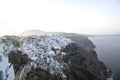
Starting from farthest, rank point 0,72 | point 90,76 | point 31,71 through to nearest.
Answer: point 90,76 < point 31,71 < point 0,72

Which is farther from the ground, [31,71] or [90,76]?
[31,71]

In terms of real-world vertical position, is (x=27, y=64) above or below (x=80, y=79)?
above

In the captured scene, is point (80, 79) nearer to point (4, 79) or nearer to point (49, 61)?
point (49, 61)

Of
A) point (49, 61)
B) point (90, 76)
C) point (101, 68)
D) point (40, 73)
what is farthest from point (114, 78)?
point (40, 73)

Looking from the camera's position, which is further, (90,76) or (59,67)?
(90,76)

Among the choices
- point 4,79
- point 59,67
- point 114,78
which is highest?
point 4,79

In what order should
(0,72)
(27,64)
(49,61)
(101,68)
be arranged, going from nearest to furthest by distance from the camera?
1. (0,72)
2. (27,64)
3. (49,61)
4. (101,68)

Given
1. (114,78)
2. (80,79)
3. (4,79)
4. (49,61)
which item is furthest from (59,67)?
(4,79)

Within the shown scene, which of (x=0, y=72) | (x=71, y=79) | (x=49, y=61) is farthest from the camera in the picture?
(x=49, y=61)

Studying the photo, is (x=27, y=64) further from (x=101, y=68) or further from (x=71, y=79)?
(x=101, y=68)
